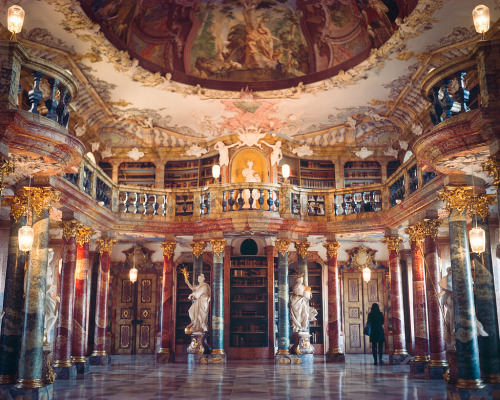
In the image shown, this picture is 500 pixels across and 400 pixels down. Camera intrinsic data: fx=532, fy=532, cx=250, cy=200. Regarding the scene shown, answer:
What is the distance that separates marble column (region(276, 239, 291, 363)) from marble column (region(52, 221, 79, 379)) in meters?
5.47

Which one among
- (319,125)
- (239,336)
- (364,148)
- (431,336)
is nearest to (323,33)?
(319,125)

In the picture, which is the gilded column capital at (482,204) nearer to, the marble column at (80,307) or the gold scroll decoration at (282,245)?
the gold scroll decoration at (282,245)

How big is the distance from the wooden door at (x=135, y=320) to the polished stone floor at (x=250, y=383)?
356cm

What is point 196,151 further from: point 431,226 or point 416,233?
point 431,226

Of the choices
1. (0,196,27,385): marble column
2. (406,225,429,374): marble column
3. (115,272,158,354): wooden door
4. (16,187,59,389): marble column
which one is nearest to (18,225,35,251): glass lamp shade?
(16,187,59,389): marble column

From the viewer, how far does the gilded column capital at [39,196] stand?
9.68 m

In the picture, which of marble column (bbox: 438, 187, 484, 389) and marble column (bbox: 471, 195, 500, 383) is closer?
marble column (bbox: 438, 187, 484, 389)

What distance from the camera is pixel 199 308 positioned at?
1524 centimetres

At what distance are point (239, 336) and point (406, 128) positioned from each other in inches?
333

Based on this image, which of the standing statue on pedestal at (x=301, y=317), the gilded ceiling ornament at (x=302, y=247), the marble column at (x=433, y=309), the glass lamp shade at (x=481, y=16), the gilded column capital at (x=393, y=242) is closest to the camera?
the glass lamp shade at (x=481, y=16)

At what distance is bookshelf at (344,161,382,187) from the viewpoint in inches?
705

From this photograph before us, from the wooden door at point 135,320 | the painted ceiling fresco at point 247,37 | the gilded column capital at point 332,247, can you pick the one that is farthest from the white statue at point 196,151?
the gilded column capital at point 332,247

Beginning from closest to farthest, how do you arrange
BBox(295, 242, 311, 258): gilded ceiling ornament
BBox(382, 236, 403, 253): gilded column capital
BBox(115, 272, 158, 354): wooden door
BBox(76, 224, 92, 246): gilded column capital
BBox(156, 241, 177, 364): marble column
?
1. BBox(76, 224, 92, 246): gilded column capital
2. BBox(382, 236, 403, 253): gilded column capital
3. BBox(156, 241, 177, 364): marble column
4. BBox(295, 242, 311, 258): gilded ceiling ornament
5. BBox(115, 272, 158, 354): wooden door

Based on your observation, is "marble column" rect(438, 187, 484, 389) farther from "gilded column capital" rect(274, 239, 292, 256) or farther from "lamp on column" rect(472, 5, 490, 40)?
"gilded column capital" rect(274, 239, 292, 256)
